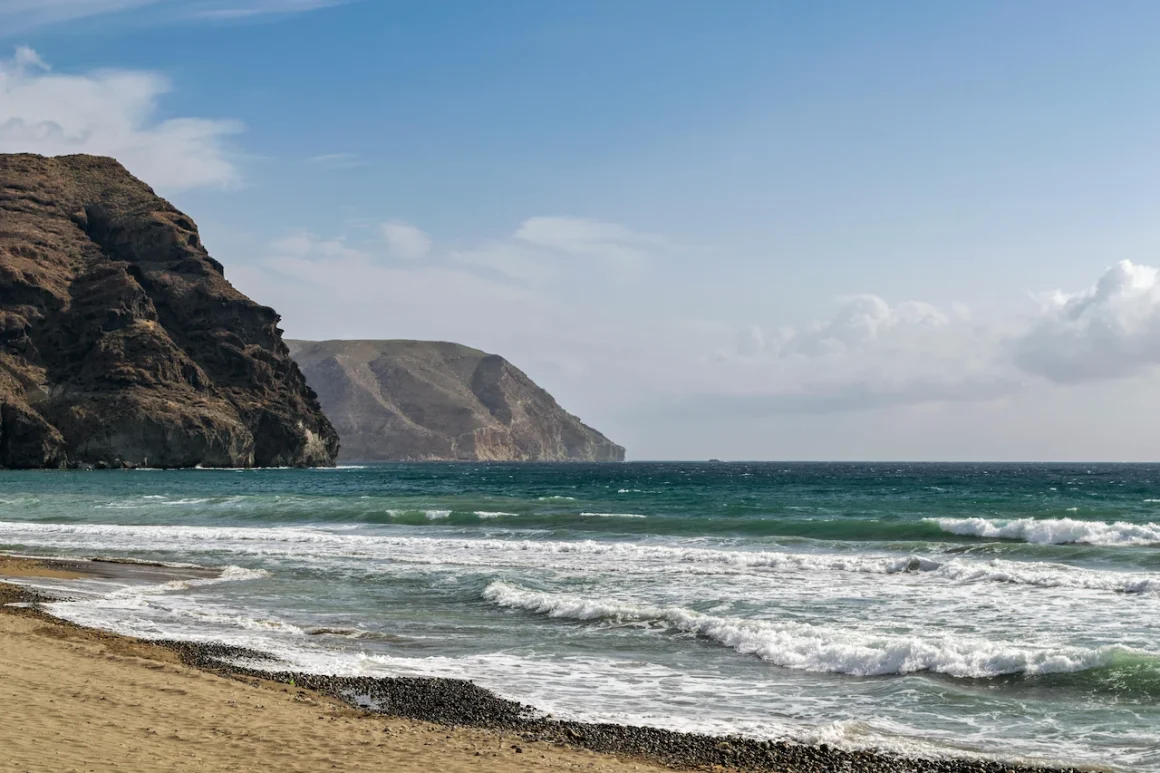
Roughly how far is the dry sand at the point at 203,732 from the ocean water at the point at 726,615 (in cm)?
192

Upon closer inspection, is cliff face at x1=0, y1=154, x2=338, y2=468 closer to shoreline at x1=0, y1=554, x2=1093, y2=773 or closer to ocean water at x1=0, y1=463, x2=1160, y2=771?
ocean water at x1=0, y1=463, x2=1160, y2=771

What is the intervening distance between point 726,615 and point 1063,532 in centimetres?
2126

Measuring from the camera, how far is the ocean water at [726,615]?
1123 cm

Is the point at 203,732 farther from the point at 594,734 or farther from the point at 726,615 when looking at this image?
the point at 726,615

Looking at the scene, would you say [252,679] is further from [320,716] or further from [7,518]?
[7,518]

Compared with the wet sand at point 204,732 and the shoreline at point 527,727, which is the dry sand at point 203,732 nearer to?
the wet sand at point 204,732

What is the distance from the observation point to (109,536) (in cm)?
3422

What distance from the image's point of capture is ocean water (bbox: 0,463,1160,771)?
11.2m

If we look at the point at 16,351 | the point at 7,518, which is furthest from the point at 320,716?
the point at 16,351

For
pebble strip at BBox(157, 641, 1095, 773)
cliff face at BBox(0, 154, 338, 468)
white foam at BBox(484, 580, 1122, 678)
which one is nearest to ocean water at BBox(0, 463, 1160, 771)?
white foam at BBox(484, 580, 1122, 678)

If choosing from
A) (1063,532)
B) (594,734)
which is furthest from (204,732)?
(1063,532)

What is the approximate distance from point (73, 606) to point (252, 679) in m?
8.14

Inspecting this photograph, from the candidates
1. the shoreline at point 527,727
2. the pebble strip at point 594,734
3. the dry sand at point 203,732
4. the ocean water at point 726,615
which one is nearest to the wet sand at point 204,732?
the dry sand at point 203,732

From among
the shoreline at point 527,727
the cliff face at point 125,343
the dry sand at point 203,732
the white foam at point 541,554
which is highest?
the cliff face at point 125,343
